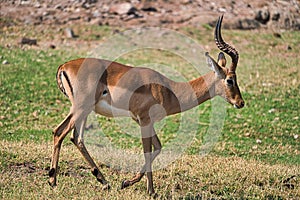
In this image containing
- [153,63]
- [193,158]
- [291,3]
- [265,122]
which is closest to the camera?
[193,158]

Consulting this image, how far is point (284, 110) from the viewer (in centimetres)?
1271

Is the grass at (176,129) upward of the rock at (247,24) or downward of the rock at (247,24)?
upward

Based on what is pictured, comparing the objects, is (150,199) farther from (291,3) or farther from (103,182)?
(291,3)

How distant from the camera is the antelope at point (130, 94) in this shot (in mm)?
6863

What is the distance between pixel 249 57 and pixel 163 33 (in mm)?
3165

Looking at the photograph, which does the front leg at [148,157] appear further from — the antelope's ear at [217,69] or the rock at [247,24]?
the rock at [247,24]

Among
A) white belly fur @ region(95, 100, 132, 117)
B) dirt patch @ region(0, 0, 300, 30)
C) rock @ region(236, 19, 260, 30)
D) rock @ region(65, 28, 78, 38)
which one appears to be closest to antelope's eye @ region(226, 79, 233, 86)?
white belly fur @ region(95, 100, 132, 117)

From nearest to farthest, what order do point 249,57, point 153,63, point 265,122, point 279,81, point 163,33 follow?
point 265,122, point 279,81, point 153,63, point 249,57, point 163,33

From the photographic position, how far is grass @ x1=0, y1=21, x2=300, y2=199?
6895mm

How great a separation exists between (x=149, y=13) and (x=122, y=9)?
1.00 meters

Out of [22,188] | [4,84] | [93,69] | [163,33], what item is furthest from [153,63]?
[22,188]

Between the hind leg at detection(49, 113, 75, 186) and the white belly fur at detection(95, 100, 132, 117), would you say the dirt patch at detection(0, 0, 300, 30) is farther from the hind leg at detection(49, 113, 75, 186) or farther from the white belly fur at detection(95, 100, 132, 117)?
the hind leg at detection(49, 113, 75, 186)

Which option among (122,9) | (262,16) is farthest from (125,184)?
(262,16)

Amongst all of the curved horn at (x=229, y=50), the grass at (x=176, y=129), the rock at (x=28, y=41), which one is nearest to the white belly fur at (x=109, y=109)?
the grass at (x=176, y=129)
